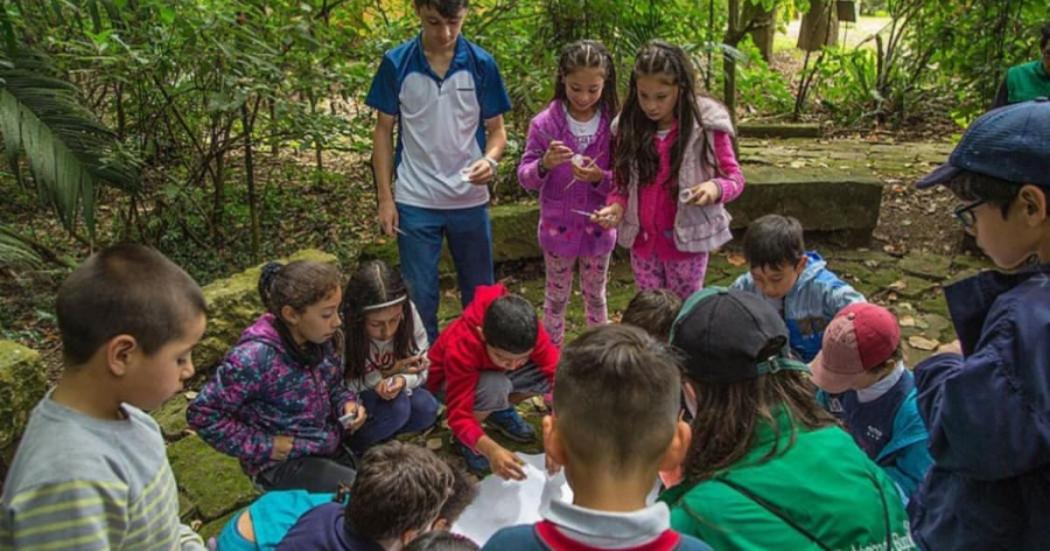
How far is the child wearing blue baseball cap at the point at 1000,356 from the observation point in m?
1.32

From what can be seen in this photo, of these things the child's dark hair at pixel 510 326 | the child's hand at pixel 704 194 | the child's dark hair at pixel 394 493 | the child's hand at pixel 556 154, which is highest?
the child's hand at pixel 556 154

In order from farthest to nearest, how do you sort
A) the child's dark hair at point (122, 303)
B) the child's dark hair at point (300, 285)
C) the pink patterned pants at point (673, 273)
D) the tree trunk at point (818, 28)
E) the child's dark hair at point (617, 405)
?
the tree trunk at point (818, 28) < the pink patterned pants at point (673, 273) < the child's dark hair at point (300, 285) < the child's dark hair at point (122, 303) < the child's dark hair at point (617, 405)

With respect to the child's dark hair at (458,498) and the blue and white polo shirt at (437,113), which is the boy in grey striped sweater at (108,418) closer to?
the child's dark hair at (458,498)

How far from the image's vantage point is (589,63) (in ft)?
10.3

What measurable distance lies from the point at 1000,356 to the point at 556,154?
2.07 meters

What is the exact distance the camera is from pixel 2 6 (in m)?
2.88

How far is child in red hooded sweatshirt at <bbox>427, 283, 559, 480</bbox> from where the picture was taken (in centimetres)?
274

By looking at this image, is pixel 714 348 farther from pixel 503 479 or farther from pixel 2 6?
pixel 2 6

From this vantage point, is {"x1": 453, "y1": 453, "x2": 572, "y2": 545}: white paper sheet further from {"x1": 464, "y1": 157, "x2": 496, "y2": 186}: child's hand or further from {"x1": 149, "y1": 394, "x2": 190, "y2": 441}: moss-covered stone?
{"x1": 149, "y1": 394, "x2": 190, "y2": 441}: moss-covered stone

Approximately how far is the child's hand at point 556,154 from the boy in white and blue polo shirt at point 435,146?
0.75 feet

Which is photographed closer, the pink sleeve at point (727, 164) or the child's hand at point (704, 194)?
the child's hand at point (704, 194)

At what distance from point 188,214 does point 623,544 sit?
14.2ft

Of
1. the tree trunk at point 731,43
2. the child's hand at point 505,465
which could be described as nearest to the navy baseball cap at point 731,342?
the child's hand at point 505,465

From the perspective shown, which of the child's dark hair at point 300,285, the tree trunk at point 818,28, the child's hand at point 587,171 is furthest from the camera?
the tree trunk at point 818,28
